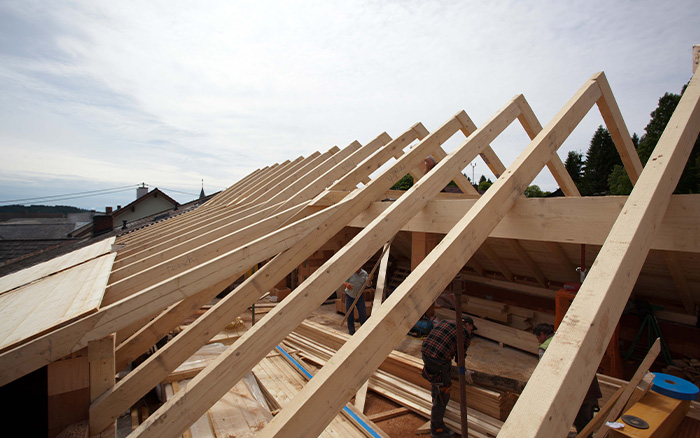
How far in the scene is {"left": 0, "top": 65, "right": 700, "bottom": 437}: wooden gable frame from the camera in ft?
4.52

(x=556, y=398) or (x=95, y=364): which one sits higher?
(x=556, y=398)

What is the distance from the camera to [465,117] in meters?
4.45

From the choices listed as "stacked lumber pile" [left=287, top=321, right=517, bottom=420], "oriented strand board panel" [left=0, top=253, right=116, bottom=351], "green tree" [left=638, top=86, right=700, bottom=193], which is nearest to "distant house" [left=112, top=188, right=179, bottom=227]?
"stacked lumber pile" [left=287, top=321, right=517, bottom=420]

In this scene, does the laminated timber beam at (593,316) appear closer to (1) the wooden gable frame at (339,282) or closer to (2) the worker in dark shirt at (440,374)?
(1) the wooden gable frame at (339,282)

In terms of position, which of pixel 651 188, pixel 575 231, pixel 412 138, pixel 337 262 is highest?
pixel 412 138

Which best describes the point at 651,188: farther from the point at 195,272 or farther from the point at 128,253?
the point at 128,253

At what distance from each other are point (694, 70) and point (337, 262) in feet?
9.99

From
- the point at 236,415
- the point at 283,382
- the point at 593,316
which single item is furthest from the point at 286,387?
the point at 593,316

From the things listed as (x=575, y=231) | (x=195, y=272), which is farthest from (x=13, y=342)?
(x=575, y=231)

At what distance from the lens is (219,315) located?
2.63 m

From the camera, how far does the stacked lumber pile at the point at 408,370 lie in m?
4.07

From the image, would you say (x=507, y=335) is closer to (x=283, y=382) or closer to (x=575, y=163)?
(x=283, y=382)

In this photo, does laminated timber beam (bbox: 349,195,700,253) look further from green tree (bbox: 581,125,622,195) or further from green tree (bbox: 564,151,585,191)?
green tree (bbox: 564,151,585,191)

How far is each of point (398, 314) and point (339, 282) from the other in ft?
2.06
